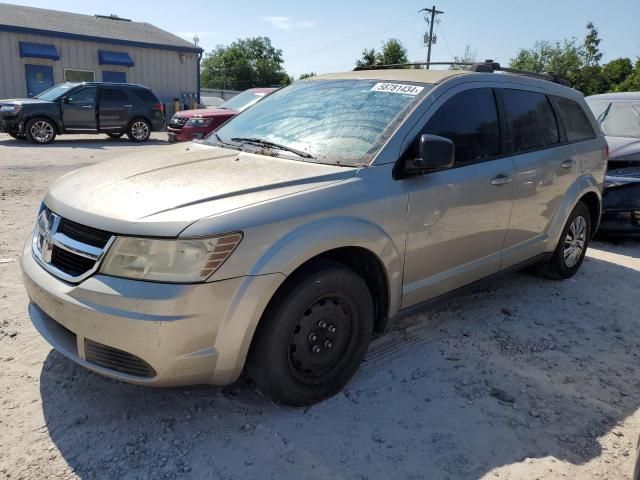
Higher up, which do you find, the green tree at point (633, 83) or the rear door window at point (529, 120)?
the green tree at point (633, 83)

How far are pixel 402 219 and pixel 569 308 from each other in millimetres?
2297

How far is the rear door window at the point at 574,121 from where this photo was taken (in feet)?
15.5

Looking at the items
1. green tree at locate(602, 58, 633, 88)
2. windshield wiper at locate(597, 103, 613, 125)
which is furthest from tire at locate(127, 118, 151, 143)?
green tree at locate(602, 58, 633, 88)

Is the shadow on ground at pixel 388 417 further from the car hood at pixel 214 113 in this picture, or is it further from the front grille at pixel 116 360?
the car hood at pixel 214 113

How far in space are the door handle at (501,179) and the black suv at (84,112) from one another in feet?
46.3

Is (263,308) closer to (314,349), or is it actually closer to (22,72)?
(314,349)

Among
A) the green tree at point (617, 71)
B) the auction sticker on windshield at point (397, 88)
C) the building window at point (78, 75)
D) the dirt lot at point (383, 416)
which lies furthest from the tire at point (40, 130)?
the green tree at point (617, 71)

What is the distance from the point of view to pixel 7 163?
424 inches

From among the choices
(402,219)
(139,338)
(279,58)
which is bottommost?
(139,338)

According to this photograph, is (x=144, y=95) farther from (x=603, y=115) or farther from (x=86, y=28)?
(x=603, y=115)

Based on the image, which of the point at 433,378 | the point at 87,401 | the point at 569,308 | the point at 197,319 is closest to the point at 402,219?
the point at 433,378

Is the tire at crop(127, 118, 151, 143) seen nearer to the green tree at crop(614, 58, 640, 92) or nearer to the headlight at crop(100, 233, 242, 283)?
the headlight at crop(100, 233, 242, 283)

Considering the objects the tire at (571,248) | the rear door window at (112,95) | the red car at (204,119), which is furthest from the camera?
the rear door window at (112,95)

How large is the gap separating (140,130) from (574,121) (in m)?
14.7
